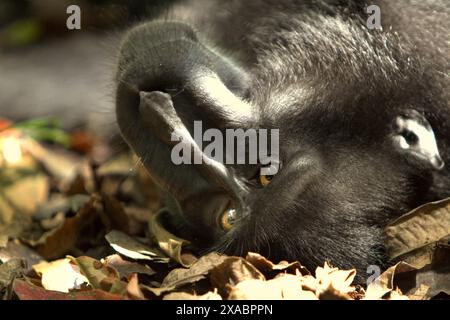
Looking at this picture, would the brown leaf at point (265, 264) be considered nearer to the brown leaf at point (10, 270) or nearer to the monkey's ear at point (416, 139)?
the monkey's ear at point (416, 139)

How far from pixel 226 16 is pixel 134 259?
1.30 meters

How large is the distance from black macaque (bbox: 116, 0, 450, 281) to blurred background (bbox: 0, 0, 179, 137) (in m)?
1.66

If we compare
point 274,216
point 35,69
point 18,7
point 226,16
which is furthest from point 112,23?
point 18,7

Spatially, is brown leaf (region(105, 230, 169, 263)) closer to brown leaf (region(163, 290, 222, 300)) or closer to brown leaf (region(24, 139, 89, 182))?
brown leaf (region(163, 290, 222, 300))

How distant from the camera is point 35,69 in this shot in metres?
5.02

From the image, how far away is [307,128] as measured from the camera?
252cm

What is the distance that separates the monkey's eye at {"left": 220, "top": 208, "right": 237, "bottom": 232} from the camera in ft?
8.25

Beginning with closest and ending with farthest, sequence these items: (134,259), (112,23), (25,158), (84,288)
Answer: (84,288)
(134,259)
(112,23)
(25,158)

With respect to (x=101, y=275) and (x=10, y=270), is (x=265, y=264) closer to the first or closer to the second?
(x=101, y=275)

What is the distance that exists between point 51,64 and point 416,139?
3.10m

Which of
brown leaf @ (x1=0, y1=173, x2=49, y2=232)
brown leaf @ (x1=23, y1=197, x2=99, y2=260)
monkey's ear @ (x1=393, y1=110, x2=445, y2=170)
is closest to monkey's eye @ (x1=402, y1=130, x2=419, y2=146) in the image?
monkey's ear @ (x1=393, y1=110, x2=445, y2=170)

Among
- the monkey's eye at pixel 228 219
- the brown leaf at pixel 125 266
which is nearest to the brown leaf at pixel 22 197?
the brown leaf at pixel 125 266

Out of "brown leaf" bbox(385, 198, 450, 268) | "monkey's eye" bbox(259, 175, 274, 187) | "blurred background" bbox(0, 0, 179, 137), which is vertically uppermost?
"blurred background" bbox(0, 0, 179, 137)

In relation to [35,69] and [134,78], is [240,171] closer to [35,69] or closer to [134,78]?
[134,78]
